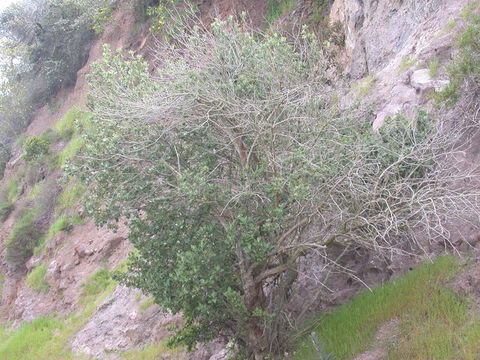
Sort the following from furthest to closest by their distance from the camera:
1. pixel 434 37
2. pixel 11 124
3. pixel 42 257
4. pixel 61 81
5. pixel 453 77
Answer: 1. pixel 11 124
2. pixel 61 81
3. pixel 42 257
4. pixel 434 37
5. pixel 453 77

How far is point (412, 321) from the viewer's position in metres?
6.39

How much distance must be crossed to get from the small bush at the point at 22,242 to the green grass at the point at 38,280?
3.94 feet

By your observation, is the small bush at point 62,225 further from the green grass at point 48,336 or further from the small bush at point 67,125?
the small bush at point 67,125

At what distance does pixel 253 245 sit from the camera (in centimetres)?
646

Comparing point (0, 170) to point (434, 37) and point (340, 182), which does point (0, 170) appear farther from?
point (340, 182)

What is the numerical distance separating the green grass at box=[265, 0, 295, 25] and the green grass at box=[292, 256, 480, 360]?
10.6 meters

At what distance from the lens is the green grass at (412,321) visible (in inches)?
228

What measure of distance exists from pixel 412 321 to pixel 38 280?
470 inches

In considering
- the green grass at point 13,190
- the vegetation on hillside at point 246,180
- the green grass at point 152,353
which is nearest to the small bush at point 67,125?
the green grass at point 13,190

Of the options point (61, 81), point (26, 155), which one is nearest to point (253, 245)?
point (26, 155)

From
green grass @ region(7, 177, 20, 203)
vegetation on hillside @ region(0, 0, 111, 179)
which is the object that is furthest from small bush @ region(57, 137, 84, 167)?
vegetation on hillside @ region(0, 0, 111, 179)

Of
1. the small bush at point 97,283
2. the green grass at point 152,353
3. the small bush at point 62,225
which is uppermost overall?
the green grass at point 152,353

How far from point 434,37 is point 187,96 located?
6176mm

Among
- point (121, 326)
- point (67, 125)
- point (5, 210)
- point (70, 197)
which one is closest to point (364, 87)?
point (121, 326)
